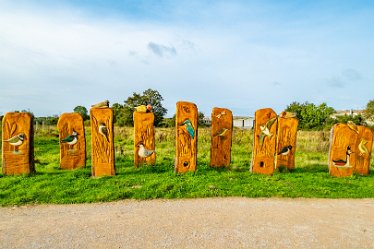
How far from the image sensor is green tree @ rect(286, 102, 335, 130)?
43094 millimetres

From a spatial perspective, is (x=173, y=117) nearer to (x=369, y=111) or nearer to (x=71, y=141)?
(x=71, y=141)

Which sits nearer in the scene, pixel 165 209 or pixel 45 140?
pixel 165 209

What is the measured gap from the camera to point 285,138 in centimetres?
879

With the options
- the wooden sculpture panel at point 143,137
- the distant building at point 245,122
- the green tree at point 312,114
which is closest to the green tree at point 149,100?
the distant building at point 245,122

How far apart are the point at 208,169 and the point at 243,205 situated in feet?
9.09

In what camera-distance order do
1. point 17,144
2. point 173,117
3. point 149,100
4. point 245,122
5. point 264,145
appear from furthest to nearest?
point 149,100 → point 173,117 → point 245,122 → point 264,145 → point 17,144

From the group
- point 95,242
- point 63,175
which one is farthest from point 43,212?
point 63,175

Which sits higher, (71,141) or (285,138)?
(285,138)

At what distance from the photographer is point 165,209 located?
553 cm

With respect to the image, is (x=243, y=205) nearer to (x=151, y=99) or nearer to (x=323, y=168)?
(x=323, y=168)

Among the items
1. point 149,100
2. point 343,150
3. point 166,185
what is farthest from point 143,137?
point 149,100

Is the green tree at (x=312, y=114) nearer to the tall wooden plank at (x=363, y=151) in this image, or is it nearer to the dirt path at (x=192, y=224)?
the tall wooden plank at (x=363, y=151)

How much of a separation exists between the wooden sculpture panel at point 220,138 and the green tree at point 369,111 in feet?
115

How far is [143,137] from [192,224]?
426 centimetres
